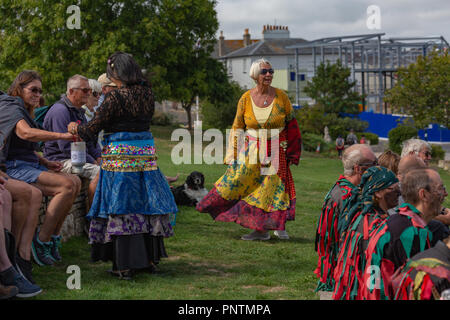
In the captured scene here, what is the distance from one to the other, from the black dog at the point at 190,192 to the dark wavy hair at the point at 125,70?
528cm

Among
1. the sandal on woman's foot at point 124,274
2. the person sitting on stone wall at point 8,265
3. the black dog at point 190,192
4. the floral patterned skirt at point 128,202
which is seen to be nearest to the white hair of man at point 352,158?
the floral patterned skirt at point 128,202

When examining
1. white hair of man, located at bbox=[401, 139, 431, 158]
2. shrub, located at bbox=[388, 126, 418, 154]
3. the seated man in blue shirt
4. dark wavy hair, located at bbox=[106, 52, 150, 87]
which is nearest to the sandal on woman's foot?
the seated man in blue shirt

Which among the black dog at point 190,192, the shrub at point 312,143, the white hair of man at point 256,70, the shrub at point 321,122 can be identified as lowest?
the shrub at point 312,143

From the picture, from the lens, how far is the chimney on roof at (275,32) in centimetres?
8719

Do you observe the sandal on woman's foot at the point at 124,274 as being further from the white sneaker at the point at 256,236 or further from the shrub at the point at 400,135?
Answer: the shrub at the point at 400,135

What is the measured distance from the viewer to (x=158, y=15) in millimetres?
42250

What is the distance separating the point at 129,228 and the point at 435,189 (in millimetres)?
3138

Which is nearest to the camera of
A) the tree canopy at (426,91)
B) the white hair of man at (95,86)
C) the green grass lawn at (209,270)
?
the green grass lawn at (209,270)

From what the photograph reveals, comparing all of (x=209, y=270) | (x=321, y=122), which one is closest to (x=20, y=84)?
(x=209, y=270)

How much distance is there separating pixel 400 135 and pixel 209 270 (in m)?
31.2

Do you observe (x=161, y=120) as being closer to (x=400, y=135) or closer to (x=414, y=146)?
(x=400, y=135)

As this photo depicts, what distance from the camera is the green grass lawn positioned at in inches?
236

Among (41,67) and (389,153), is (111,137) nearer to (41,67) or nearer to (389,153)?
(389,153)

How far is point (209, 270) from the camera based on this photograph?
7.08 meters
